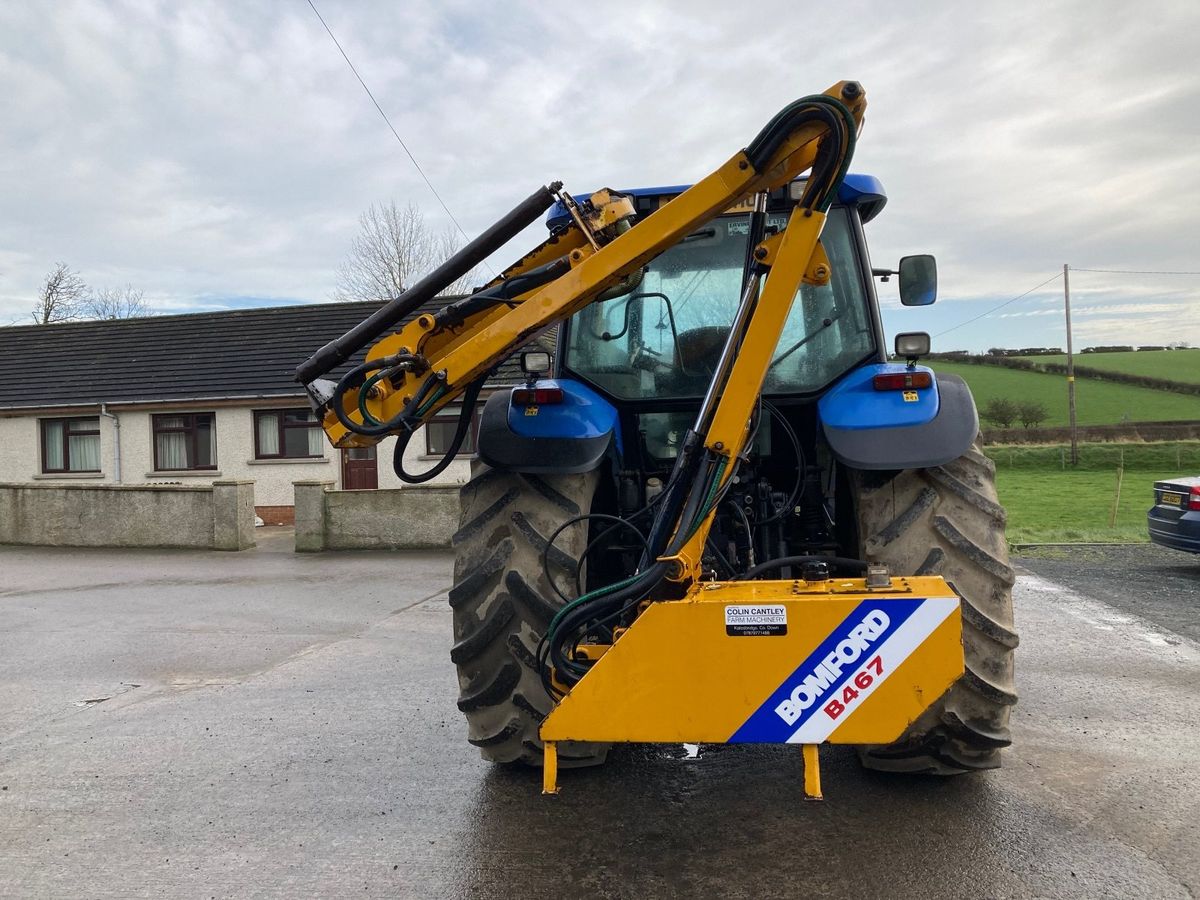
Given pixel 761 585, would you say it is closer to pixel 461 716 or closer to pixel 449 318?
pixel 449 318

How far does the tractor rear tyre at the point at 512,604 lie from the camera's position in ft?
10.9

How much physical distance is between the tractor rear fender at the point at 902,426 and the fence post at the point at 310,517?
10889mm

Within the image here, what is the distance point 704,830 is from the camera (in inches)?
128

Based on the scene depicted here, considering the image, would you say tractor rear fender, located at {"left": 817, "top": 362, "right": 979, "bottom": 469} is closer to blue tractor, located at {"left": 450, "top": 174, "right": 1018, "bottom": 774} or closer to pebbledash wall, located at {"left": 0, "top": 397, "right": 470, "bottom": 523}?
blue tractor, located at {"left": 450, "top": 174, "right": 1018, "bottom": 774}

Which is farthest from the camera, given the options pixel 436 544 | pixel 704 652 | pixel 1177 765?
pixel 436 544

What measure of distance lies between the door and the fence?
4.64 meters

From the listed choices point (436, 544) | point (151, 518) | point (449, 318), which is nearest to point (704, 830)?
point (449, 318)

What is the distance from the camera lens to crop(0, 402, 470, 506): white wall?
18.6 metres

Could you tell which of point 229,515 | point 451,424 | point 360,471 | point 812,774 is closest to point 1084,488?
point 451,424

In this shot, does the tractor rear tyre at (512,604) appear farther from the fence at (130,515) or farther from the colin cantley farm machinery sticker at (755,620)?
the fence at (130,515)

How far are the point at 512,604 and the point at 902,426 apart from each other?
1.50 m

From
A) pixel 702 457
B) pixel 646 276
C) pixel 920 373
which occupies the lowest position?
pixel 702 457

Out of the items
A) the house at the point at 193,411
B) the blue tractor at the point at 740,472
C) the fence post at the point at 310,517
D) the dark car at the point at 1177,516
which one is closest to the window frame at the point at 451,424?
the house at the point at 193,411

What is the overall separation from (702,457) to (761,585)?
1.48 ft
